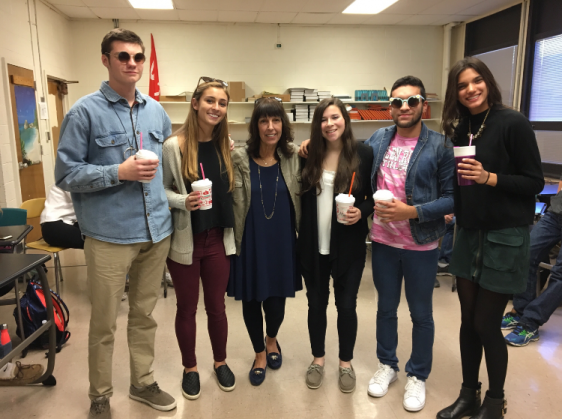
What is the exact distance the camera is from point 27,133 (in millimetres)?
4578

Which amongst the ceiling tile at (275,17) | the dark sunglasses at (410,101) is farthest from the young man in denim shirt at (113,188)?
the ceiling tile at (275,17)

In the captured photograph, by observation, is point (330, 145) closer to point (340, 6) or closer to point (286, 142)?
point (286, 142)

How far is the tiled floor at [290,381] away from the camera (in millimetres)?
2088

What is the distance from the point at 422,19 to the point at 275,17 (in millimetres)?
2229

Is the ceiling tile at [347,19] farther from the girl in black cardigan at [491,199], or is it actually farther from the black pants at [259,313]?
the black pants at [259,313]

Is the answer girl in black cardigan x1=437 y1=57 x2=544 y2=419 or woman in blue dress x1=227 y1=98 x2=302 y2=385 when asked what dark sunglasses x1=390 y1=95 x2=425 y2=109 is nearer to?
girl in black cardigan x1=437 y1=57 x2=544 y2=419

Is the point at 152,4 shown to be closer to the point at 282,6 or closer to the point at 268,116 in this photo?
the point at 282,6

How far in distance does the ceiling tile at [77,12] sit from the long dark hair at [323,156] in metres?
4.77

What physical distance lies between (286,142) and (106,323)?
122cm

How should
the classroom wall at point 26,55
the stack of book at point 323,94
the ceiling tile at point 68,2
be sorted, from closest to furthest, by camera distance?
the classroom wall at point 26,55 → the ceiling tile at point 68,2 → the stack of book at point 323,94

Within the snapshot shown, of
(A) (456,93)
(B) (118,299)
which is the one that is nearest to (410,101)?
(A) (456,93)

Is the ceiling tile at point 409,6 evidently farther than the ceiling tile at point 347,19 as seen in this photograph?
No

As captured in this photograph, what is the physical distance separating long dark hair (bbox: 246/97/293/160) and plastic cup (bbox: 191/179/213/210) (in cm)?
37

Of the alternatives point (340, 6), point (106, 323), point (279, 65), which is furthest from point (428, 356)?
point (279, 65)
